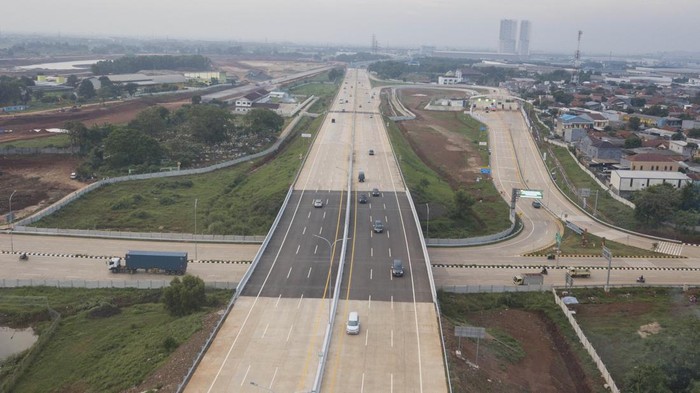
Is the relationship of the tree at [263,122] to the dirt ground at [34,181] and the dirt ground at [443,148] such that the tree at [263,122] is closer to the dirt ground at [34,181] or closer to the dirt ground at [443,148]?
the dirt ground at [443,148]

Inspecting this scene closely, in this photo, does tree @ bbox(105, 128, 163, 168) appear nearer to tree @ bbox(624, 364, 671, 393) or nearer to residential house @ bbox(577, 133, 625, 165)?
residential house @ bbox(577, 133, 625, 165)

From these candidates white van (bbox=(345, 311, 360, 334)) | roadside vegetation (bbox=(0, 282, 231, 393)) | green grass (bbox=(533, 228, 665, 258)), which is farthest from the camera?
green grass (bbox=(533, 228, 665, 258))

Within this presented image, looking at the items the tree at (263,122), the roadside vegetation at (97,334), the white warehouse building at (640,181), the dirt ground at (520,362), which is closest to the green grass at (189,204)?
the roadside vegetation at (97,334)

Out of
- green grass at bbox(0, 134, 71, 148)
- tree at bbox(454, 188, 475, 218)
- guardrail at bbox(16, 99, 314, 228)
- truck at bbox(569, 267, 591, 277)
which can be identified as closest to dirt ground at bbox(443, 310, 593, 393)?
truck at bbox(569, 267, 591, 277)

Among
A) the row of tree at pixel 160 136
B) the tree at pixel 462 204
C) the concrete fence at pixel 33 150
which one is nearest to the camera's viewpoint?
the tree at pixel 462 204

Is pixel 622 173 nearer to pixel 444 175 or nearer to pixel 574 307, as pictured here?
pixel 444 175

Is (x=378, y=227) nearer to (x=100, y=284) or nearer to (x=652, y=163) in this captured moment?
(x=100, y=284)
